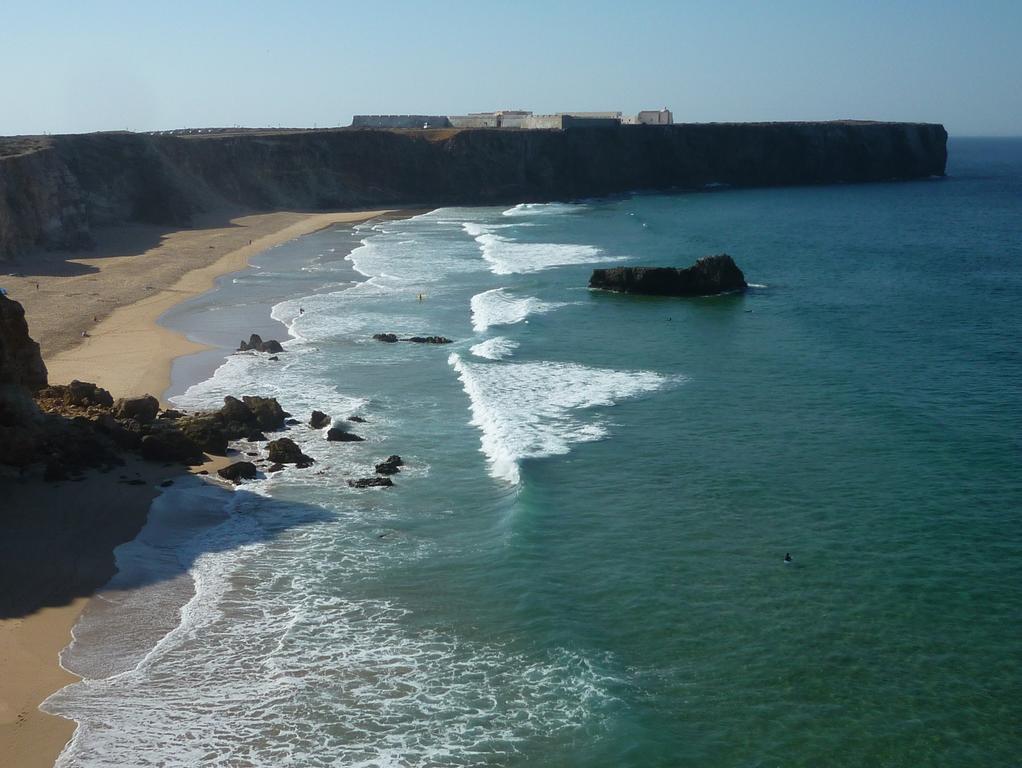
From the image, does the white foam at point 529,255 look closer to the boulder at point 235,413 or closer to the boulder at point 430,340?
the boulder at point 430,340

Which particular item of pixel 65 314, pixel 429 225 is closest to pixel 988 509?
pixel 65 314

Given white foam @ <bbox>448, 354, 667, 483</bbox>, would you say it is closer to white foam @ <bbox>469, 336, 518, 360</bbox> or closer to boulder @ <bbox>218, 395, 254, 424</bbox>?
→ white foam @ <bbox>469, 336, 518, 360</bbox>

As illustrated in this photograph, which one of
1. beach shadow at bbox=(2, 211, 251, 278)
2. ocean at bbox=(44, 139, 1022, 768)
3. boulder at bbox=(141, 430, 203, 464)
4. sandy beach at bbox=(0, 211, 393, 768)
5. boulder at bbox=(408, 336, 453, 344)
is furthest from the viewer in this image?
beach shadow at bbox=(2, 211, 251, 278)

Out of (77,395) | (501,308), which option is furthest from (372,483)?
(501,308)

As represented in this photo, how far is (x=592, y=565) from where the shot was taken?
1633 centimetres

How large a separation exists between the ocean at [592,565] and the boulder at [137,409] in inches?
114

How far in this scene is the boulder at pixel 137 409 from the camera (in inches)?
866

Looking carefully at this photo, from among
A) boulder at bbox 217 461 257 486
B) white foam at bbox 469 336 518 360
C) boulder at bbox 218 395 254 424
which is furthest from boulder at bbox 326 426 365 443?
white foam at bbox 469 336 518 360

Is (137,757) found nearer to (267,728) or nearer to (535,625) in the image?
(267,728)

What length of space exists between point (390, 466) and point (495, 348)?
11.3 m

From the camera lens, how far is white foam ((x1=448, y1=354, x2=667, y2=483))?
2197 cm

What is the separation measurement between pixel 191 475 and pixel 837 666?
1265 centimetres

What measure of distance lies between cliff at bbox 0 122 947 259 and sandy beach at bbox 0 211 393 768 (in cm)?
326

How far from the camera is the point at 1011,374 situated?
→ 89.1 ft
